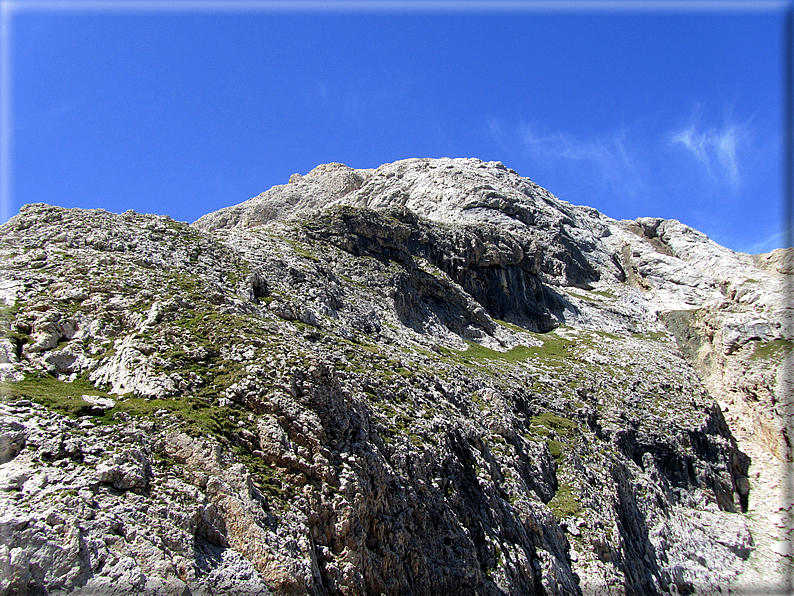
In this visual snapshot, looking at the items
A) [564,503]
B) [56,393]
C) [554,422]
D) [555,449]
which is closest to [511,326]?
[554,422]

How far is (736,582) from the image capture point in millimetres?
38281

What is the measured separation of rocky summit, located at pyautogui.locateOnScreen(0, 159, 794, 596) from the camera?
1415cm

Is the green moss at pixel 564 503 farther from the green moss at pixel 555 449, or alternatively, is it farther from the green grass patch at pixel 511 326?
the green grass patch at pixel 511 326

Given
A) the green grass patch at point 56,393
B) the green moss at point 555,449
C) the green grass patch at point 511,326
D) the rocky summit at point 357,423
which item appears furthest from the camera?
the green grass patch at point 511,326

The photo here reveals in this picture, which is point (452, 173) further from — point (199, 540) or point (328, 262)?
point (199, 540)

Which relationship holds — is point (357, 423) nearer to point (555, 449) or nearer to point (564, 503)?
point (564, 503)

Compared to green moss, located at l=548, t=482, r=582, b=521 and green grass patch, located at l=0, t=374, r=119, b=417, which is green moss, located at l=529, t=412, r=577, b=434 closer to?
green moss, located at l=548, t=482, r=582, b=521

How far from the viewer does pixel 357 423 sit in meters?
22.8

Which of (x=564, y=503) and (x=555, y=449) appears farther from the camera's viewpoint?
(x=555, y=449)

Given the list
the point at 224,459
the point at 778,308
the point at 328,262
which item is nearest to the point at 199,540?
the point at 224,459

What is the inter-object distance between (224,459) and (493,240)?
2722 inches

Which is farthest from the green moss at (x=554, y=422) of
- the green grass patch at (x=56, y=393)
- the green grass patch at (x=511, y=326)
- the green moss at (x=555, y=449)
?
the green grass patch at (x=56, y=393)

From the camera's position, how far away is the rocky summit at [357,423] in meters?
14.1

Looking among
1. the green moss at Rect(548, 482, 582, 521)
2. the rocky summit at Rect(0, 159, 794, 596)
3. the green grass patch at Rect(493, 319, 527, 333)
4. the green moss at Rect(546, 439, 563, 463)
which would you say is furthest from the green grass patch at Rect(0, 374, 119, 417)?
the green grass patch at Rect(493, 319, 527, 333)
